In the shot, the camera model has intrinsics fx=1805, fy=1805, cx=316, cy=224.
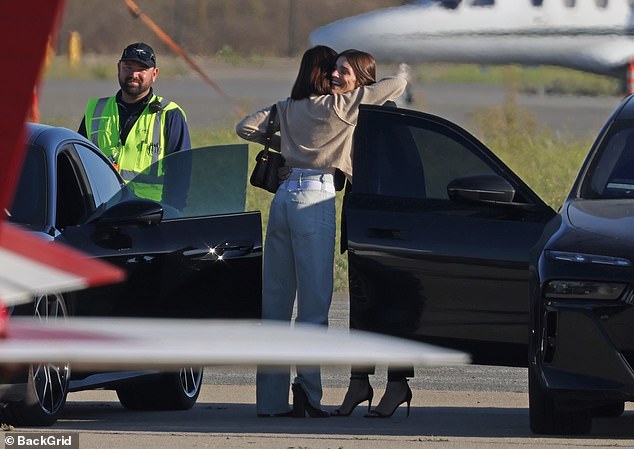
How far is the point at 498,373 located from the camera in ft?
35.3

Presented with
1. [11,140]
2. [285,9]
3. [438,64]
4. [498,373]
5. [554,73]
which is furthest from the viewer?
[285,9]

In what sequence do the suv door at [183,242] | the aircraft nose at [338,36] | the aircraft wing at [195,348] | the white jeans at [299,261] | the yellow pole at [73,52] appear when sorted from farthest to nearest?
the yellow pole at [73,52] < the aircraft nose at [338,36] < the white jeans at [299,261] < the suv door at [183,242] < the aircraft wing at [195,348]

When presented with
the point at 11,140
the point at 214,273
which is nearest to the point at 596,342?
the point at 214,273

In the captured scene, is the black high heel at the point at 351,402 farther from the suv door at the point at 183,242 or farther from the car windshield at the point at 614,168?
the car windshield at the point at 614,168

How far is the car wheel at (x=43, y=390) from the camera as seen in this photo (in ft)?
24.2

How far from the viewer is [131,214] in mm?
7934

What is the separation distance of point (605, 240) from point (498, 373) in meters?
3.73

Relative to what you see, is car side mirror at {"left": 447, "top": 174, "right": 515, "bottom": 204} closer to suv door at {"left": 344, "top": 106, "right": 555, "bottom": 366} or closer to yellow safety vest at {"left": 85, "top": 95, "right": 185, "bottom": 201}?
suv door at {"left": 344, "top": 106, "right": 555, "bottom": 366}

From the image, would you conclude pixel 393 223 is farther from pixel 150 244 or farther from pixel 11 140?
pixel 11 140

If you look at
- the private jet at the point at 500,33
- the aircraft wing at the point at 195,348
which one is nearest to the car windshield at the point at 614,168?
the aircraft wing at the point at 195,348

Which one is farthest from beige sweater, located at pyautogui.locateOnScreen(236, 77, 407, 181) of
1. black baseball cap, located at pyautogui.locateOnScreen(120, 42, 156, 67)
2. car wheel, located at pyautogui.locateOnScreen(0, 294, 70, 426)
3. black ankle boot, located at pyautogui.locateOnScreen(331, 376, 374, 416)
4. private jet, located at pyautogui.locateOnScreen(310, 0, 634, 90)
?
private jet, located at pyautogui.locateOnScreen(310, 0, 634, 90)

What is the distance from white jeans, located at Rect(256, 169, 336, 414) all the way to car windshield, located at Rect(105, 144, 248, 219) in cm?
25

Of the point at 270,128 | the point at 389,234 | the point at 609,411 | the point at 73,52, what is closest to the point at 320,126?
the point at 270,128

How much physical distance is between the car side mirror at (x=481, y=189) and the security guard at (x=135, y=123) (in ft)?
5.83
